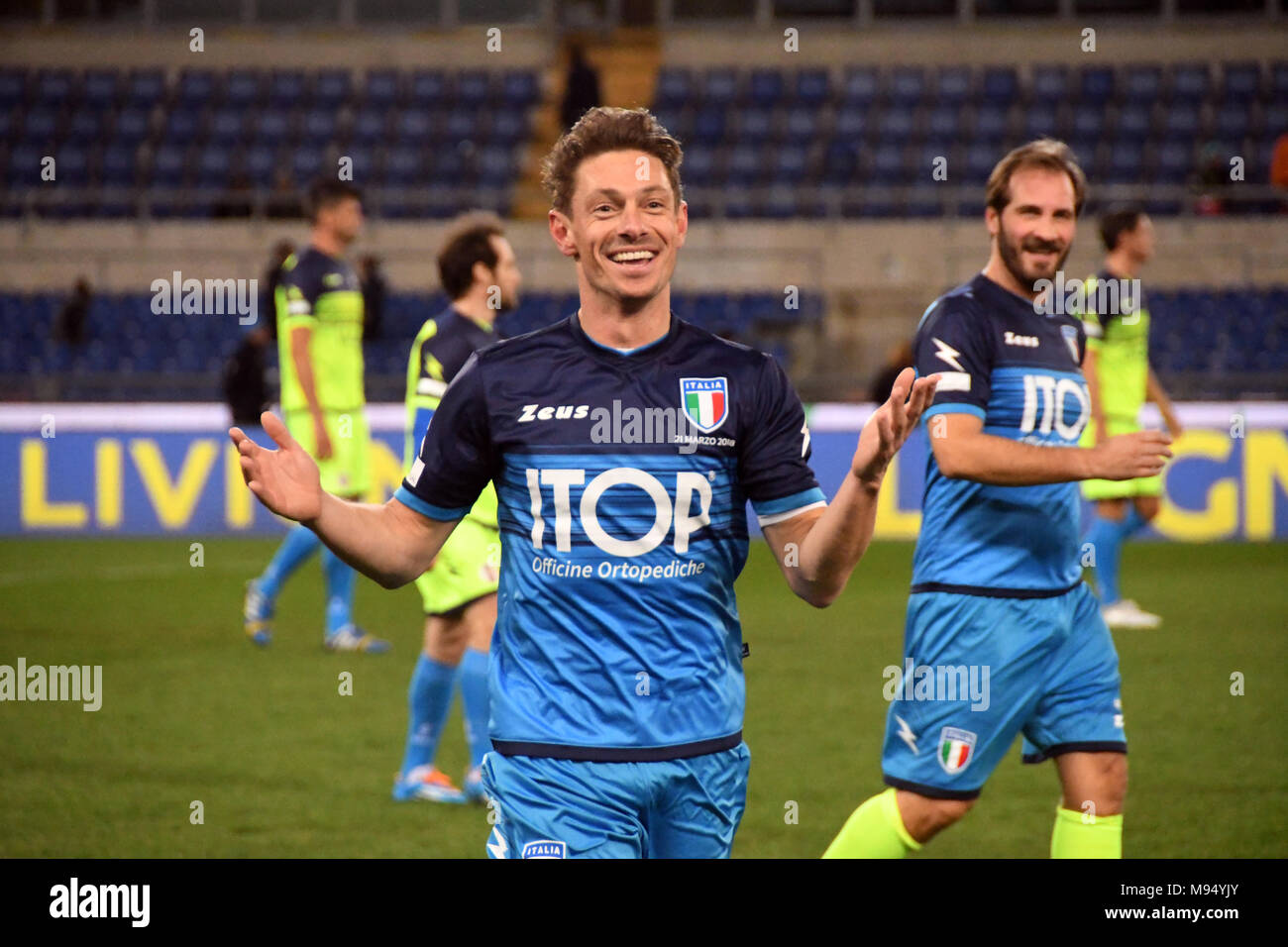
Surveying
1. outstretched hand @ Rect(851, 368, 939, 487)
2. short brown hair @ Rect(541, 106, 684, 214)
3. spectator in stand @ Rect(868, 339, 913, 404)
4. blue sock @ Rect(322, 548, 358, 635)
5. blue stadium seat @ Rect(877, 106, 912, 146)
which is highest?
blue stadium seat @ Rect(877, 106, 912, 146)

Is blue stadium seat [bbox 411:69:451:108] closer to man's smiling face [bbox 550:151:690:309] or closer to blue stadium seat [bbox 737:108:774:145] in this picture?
blue stadium seat [bbox 737:108:774:145]

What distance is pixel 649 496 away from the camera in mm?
2977

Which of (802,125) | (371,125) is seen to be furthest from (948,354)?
(371,125)

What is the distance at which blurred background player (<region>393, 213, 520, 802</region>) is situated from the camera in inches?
230

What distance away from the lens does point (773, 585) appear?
1259 cm

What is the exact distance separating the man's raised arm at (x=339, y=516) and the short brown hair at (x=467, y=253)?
9.79ft

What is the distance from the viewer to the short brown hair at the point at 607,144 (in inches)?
119

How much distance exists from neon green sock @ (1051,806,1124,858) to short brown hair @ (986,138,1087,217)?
1.55 m

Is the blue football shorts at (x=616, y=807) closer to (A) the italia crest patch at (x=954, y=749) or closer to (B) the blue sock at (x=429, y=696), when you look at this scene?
(A) the italia crest patch at (x=954, y=749)

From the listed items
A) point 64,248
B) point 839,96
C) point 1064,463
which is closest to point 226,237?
point 64,248

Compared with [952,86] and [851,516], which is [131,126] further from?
[851,516]

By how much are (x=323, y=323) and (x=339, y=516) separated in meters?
6.29

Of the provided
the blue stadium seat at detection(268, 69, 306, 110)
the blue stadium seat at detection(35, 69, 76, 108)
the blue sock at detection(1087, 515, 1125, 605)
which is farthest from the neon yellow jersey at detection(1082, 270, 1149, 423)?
the blue stadium seat at detection(35, 69, 76, 108)

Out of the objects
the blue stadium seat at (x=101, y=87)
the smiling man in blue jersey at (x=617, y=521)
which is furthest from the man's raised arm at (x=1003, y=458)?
the blue stadium seat at (x=101, y=87)
